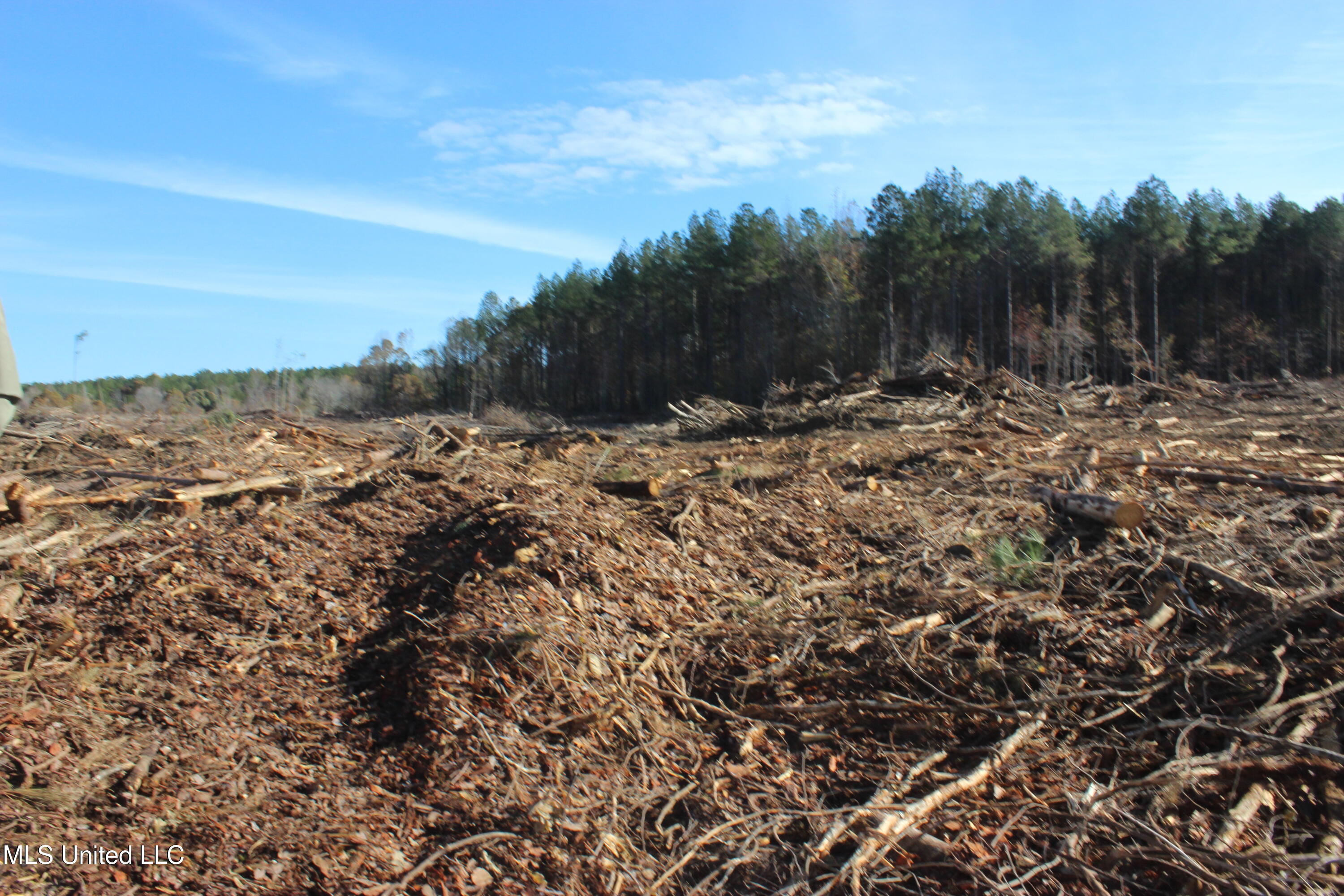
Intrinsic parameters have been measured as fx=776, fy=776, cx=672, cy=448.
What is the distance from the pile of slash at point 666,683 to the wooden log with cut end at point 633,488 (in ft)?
0.24

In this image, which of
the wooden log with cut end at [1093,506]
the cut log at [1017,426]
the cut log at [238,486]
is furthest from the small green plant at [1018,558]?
the cut log at [238,486]

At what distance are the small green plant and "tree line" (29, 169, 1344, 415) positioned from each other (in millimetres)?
26331

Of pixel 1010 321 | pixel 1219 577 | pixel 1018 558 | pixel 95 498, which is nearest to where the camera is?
pixel 1219 577

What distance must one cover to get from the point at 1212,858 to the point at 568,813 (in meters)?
2.59

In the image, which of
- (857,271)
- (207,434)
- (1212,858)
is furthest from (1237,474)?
(857,271)

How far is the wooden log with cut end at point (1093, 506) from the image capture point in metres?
5.61

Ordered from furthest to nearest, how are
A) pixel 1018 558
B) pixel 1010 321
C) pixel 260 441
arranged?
pixel 1010 321 → pixel 260 441 → pixel 1018 558

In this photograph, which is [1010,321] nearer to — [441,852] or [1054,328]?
[1054,328]

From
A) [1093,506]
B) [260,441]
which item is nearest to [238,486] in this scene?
[260,441]

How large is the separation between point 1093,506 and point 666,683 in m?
3.76

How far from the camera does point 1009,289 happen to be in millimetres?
37000

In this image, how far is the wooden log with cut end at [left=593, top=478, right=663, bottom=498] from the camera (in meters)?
6.91

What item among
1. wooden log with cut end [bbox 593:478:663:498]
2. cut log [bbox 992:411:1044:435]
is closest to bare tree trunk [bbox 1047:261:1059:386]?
cut log [bbox 992:411:1044:435]

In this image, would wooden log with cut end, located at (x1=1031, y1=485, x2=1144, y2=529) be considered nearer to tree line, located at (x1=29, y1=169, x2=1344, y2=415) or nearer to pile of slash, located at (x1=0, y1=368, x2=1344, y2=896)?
pile of slash, located at (x1=0, y1=368, x2=1344, y2=896)
